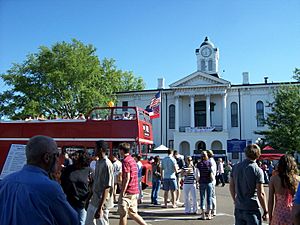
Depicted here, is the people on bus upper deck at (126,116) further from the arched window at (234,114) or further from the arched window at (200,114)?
the arched window at (200,114)

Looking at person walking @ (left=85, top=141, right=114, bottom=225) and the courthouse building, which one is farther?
the courthouse building

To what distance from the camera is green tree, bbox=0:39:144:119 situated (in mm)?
37250

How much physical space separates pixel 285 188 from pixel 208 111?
146 feet

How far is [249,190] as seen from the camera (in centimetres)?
547

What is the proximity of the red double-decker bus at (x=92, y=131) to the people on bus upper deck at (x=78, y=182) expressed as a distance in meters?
9.93

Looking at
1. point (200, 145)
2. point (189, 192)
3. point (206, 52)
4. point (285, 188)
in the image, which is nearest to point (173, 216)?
point (189, 192)

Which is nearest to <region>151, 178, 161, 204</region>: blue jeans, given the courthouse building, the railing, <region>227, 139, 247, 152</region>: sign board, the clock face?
<region>227, 139, 247, 152</region>: sign board

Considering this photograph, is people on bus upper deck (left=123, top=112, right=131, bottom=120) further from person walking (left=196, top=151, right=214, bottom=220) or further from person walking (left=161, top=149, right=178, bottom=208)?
person walking (left=196, top=151, right=214, bottom=220)

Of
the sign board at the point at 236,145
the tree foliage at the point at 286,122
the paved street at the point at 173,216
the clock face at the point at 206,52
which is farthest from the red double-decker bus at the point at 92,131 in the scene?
the clock face at the point at 206,52

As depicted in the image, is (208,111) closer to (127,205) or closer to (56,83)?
(56,83)

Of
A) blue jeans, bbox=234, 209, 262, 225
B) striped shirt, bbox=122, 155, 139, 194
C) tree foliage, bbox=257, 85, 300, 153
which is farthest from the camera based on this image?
tree foliage, bbox=257, 85, 300, 153

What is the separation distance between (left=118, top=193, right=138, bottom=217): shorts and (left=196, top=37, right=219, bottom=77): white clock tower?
165 ft

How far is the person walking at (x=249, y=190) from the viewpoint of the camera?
538cm

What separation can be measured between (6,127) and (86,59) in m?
22.4
